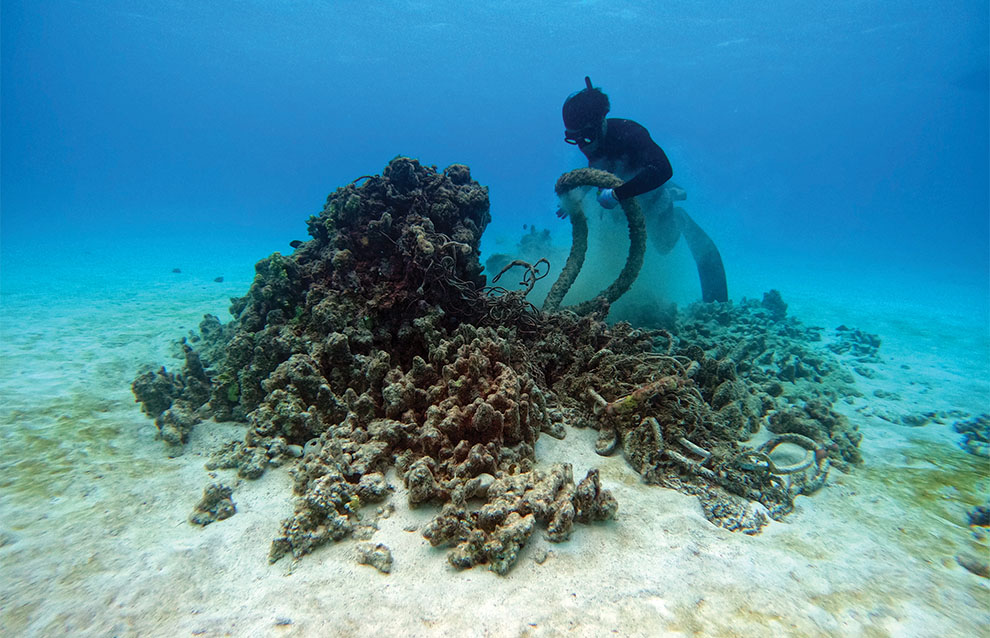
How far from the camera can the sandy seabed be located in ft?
7.26

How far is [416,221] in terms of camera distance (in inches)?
220

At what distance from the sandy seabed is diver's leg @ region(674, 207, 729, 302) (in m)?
9.42

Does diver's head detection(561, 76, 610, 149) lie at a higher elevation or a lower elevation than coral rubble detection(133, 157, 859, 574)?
higher

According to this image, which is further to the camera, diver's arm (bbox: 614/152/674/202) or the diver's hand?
the diver's hand

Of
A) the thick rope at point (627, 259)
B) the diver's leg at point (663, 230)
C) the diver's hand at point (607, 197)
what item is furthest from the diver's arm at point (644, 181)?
the diver's leg at point (663, 230)

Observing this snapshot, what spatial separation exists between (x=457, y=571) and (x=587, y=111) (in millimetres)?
8425

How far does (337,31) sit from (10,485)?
359 feet

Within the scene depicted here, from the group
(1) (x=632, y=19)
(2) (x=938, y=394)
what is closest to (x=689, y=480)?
(2) (x=938, y=394)

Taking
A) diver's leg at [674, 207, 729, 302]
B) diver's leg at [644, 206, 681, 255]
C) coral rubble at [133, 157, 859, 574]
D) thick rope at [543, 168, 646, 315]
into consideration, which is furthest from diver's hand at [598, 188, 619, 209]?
diver's leg at [674, 207, 729, 302]

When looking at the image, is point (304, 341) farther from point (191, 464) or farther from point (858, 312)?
point (858, 312)

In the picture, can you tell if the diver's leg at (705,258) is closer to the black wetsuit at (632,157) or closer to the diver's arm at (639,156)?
the black wetsuit at (632,157)

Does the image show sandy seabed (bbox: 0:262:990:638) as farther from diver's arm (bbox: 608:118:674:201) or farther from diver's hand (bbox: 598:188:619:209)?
diver's hand (bbox: 598:188:619:209)

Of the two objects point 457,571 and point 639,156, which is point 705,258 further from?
point 457,571

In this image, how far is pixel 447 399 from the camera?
3.75 m
